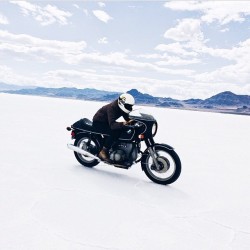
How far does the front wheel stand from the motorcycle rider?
75cm

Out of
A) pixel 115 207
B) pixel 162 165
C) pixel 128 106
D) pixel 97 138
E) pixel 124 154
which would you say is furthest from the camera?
pixel 97 138

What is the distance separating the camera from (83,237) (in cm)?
349

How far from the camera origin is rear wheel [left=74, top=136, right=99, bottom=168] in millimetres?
6655

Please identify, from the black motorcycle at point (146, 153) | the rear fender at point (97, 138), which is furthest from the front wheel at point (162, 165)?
the rear fender at point (97, 138)

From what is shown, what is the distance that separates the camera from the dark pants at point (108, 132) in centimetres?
619

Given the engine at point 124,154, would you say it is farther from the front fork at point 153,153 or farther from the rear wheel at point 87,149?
the rear wheel at point 87,149

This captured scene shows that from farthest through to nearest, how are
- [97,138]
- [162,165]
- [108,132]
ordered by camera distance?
[97,138], [108,132], [162,165]

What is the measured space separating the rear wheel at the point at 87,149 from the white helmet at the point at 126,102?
43.5 inches

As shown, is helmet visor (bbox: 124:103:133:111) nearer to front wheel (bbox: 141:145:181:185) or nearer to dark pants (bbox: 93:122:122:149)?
dark pants (bbox: 93:122:122:149)

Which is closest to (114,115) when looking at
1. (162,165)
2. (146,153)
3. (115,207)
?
(146,153)

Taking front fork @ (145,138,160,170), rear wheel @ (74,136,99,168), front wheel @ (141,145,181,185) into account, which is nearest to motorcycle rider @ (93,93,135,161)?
rear wheel @ (74,136,99,168)

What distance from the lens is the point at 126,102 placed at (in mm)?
5910

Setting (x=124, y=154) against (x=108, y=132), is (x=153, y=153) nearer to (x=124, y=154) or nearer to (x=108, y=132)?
(x=124, y=154)

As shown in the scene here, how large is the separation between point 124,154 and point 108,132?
601 millimetres
